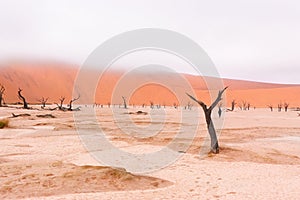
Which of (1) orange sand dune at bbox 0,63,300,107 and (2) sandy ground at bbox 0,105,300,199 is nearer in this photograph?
(2) sandy ground at bbox 0,105,300,199

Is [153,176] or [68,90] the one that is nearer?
[153,176]

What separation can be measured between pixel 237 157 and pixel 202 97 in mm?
127063

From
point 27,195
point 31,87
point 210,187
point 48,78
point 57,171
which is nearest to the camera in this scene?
point 27,195

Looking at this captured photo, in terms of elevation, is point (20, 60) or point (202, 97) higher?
point (20, 60)

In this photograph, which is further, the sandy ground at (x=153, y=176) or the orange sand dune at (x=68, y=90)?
the orange sand dune at (x=68, y=90)

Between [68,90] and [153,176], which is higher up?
[68,90]

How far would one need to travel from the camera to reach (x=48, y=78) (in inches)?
4852

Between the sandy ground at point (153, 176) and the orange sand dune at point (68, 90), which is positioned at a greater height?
the orange sand dune at point (68, 90)

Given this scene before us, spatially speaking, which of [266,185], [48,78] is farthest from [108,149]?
[48,78]

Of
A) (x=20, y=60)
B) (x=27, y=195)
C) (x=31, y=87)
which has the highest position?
(x=20, y=60)

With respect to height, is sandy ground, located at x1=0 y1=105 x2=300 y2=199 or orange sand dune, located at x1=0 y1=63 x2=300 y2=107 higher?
orange sand dune, located at x1=0 y1=63 x2=300 y2=107

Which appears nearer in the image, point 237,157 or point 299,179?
point 299,179

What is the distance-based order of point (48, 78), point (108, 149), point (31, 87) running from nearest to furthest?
point (108, 149) < point (31, 87) < point (48, 78)

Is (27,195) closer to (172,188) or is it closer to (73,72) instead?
(172,188)
